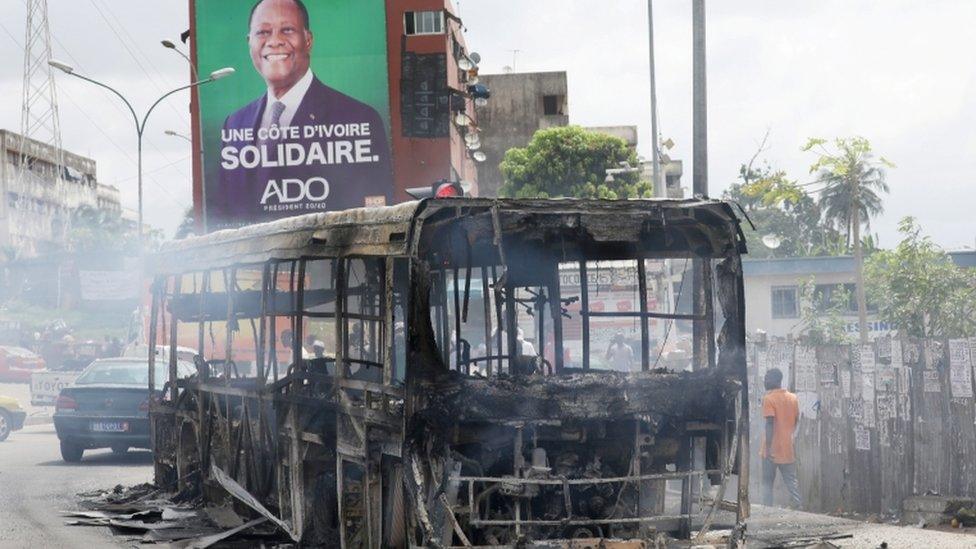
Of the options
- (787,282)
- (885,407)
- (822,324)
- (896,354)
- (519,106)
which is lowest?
(885,407)

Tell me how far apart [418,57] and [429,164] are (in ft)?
12.7

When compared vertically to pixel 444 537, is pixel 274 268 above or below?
above

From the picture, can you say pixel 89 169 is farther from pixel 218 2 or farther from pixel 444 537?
pixel 444 537

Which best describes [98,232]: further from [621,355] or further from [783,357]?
[621,355]

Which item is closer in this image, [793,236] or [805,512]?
[805,512]

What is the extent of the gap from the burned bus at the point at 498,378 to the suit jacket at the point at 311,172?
3624cm

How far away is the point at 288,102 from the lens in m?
49.4

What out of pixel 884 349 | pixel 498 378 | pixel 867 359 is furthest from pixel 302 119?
pixel 498 378

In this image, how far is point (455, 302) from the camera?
11.0 metres

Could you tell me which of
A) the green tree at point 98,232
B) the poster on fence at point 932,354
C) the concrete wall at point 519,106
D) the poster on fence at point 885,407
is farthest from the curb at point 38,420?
the green tree at point 98,232

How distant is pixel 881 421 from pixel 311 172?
118ft

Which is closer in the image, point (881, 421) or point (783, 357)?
point (881, 421)

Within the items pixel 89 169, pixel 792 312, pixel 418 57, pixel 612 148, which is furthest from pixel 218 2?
pixel 89 169

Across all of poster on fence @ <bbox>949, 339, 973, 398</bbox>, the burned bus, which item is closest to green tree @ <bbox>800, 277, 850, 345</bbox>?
poster on fence @ <bbox>949, 339, 973, 398</bbox>
